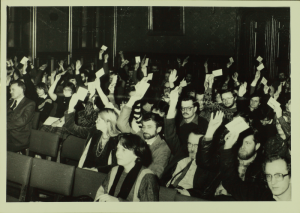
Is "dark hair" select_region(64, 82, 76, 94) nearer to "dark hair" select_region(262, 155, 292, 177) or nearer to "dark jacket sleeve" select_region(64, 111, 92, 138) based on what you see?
"dark jacket sleeve" select_region(64, 111, 92, 138)

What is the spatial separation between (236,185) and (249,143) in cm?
40

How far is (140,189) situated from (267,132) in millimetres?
1276

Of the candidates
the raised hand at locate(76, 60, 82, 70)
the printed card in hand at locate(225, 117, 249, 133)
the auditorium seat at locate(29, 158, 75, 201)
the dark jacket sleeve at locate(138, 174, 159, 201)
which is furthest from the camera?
the raised hand at locate(76, 60, 82, 70)

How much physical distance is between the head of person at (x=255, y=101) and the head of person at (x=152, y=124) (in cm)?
87

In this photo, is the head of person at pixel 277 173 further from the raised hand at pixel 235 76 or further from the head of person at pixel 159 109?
the head of person at pixel 159 109

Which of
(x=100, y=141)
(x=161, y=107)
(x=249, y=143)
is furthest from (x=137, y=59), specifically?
(x=249, y=143)

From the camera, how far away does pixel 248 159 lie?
280 cm

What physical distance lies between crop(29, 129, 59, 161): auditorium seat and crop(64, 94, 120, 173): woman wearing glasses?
25 cm

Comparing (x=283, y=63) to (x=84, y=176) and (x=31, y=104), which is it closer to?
(x=84, y=176)

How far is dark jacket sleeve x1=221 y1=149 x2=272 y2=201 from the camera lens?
9.03 feet

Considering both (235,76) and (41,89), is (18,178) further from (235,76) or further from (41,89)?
(235,76)

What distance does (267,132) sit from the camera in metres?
2.86

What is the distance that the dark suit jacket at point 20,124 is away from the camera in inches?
112

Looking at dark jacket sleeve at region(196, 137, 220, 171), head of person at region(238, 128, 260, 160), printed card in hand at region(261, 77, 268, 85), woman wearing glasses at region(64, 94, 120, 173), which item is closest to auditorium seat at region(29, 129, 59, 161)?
woman wearing glasses at region(64, 94, 120, 173)
